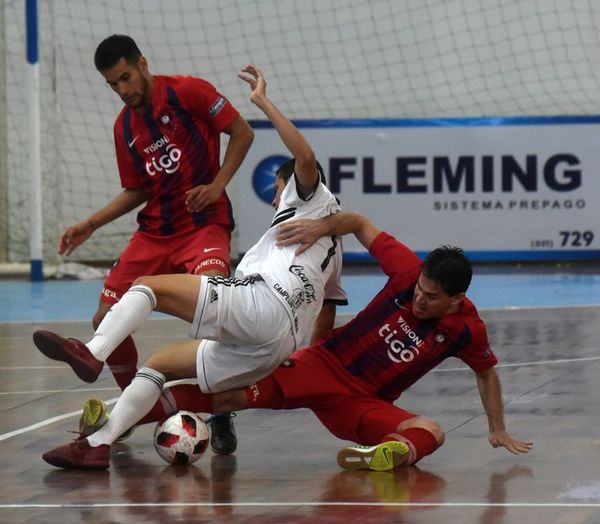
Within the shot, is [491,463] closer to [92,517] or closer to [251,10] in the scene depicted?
[92,517]

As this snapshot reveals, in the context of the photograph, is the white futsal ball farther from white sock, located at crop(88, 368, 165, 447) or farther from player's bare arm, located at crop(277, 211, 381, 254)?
player's bare arm, located at crop(277, 211, 381, 254)

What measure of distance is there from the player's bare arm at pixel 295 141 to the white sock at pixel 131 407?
111cm

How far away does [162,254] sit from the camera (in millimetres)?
7078

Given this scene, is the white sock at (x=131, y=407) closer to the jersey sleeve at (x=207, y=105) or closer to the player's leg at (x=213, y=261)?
the player's leg at (x=213, y=261)

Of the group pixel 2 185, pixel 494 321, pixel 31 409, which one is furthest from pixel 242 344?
pixel 2 185

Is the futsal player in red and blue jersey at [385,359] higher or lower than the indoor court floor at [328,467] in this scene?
higher

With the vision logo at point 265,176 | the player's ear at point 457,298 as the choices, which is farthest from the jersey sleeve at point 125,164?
the vision logo at point 265,176

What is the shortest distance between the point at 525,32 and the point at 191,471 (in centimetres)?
1135

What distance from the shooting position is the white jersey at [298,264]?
5.96 m

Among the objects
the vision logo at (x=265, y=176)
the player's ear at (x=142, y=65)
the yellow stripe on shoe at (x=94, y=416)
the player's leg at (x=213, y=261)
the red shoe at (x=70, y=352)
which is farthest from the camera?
the vision logo at (x=265, y=176)

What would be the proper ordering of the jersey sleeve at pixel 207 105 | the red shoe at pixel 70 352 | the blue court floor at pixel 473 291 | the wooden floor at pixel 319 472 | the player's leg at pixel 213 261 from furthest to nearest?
the blue court floor at pixel 473 291
the jersey sleeve at pixel 207 105
the player's leg at pixel 213 261
the red shoe at pixel 70 352
the wooden floor at pixel 319 472

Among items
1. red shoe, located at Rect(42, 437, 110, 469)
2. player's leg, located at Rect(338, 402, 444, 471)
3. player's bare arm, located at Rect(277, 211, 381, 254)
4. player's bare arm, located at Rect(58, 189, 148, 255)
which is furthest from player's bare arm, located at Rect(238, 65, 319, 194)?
red shoe, located at Rect(42, 437, 110, 469)

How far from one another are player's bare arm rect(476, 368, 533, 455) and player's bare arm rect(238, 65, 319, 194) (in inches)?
45.8

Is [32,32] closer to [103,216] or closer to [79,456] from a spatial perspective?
[103,216]
